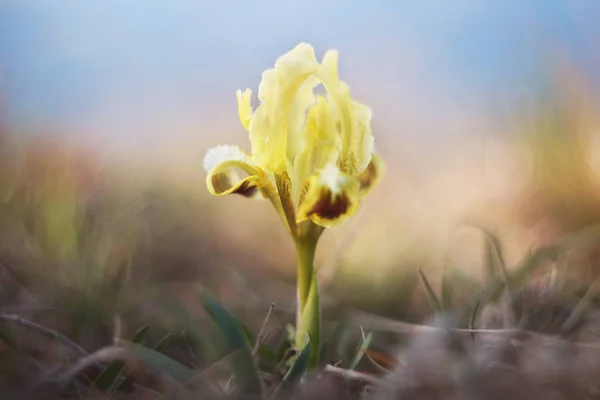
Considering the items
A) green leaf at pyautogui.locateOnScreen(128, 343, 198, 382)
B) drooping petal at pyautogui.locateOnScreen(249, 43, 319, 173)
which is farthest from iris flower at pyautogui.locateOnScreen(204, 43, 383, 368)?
green leaf at pyautogui.locateOnScreen(128, 343, 198, 382)

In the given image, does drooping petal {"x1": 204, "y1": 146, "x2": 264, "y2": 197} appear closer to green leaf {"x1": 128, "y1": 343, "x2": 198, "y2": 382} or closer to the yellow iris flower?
the yellow iris flower

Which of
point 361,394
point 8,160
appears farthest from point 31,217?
point 361,394

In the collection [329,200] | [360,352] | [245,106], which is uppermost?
[245,106]

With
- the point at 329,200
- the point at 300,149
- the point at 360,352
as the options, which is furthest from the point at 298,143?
the point at 360,352

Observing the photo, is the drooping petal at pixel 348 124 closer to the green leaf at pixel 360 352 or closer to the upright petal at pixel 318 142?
the upright petal at pixel 318 142

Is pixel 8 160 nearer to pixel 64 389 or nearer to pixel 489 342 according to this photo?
pixel 64 389

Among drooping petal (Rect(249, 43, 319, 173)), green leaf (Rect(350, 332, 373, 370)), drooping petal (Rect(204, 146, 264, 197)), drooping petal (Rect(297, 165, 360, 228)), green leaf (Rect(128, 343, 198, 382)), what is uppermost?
drooping petal (Rect(249, 43, 319, 173))

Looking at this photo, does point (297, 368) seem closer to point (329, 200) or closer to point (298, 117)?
point (329, 200)
